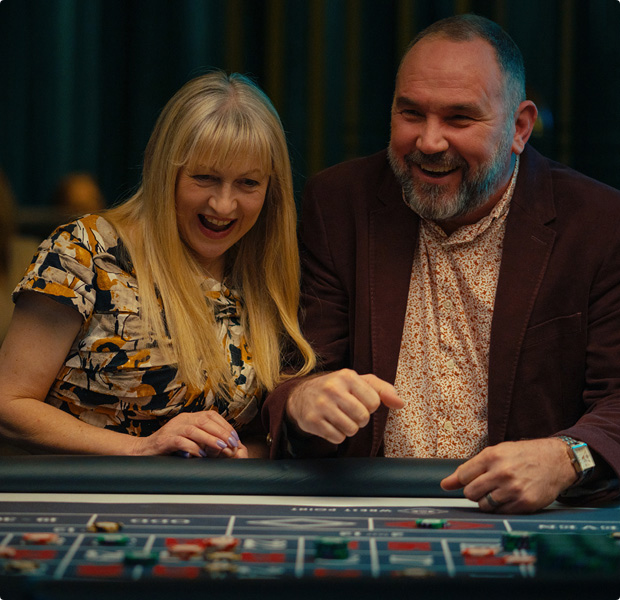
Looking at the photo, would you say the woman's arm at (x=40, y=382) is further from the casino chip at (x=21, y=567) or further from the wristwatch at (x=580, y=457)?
the wristwatch at (x=580, y=457)

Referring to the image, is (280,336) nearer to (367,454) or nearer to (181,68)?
(367,454)

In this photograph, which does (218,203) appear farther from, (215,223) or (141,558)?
(141,558)

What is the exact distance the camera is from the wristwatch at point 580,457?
5.28 feet

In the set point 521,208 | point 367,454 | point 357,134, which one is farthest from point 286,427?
point 357,134

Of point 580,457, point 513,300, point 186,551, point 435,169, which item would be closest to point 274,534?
point 186,551

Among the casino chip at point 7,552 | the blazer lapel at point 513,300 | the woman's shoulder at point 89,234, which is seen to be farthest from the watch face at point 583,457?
the woman's shoulder at point 89,234

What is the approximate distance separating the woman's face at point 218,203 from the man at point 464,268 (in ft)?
1.02

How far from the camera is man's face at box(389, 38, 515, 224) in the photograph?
216 cm

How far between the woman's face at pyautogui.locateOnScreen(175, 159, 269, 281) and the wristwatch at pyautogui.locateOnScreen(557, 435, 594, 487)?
868 millimetres

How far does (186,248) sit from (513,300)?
2.67ft

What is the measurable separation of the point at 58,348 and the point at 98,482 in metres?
0.43

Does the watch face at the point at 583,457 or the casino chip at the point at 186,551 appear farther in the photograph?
the watch face at the point at 583,457

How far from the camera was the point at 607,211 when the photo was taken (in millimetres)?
2191

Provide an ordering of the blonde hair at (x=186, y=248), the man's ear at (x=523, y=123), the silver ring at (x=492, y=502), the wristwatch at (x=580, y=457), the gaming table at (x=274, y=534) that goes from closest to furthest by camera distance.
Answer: the gaming table at (x=274, y=534) < the silver ring at (x=492, y=502) < the wristwatch at (x=580, y=457) < the blonde hair at (x=186, y=248) < the man's ear at (x=523, y=123)
